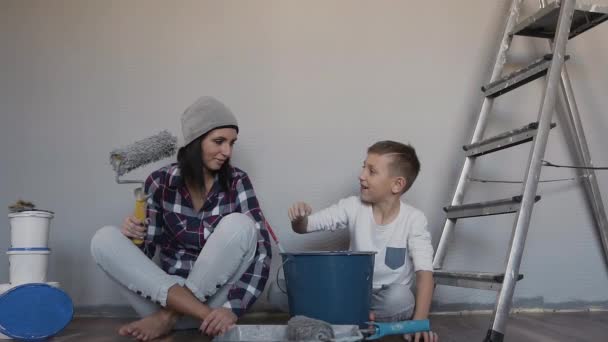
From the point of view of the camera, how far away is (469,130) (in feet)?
7.41

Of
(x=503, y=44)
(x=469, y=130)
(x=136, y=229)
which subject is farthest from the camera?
(x=469, y=130)

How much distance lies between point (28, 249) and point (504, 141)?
1.57 m

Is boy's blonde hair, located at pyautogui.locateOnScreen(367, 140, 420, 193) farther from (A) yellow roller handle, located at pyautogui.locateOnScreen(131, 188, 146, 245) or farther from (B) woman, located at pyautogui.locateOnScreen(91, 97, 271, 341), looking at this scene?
(A) yellow roller handle, located at pyautogui.locateOnScreen(131, 188, 146, 245)

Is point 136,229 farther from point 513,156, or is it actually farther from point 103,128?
point 513,156

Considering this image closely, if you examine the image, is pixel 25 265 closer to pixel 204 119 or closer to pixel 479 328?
pixel 204 119

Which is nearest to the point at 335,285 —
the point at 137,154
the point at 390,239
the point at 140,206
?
the point at 390,239

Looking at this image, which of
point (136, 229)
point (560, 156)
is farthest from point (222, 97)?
point (560, 156)

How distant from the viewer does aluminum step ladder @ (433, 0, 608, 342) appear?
5.08 ft

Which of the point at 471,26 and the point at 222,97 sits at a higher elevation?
the point at 471,26

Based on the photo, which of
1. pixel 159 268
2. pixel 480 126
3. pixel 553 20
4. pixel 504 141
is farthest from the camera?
pixel 480 126

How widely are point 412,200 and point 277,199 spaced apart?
54cm

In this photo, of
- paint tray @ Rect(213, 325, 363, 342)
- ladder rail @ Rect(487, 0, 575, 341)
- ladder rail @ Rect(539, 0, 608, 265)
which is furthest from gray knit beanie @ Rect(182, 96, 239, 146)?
ladder rail @ Rect(539, 0, 608, 265)

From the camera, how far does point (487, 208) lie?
1.77m

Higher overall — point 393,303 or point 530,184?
point 530,184
